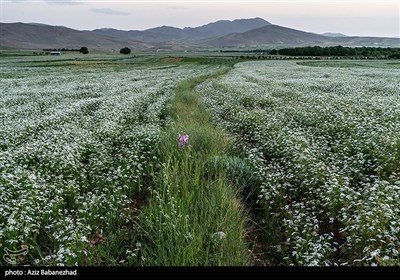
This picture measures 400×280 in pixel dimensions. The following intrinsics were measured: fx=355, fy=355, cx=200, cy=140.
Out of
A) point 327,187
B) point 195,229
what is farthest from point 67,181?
point 327,187

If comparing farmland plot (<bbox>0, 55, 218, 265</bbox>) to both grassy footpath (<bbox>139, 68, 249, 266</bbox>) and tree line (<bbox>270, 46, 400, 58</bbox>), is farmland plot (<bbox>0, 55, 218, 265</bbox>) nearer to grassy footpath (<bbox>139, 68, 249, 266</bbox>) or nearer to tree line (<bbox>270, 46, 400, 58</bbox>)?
grassy footpath (<bbox>139, 68, 249, 266</bbox>)

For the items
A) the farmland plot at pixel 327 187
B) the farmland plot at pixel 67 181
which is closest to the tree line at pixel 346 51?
the farmland plot at pixel 327 187

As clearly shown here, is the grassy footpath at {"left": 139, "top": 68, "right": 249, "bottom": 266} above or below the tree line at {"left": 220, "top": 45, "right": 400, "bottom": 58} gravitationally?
below

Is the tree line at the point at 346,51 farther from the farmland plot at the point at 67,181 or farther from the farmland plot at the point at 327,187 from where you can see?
the farmland plot at the point at 67,181

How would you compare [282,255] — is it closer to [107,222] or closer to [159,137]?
[107,222]

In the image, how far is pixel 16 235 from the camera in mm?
5941

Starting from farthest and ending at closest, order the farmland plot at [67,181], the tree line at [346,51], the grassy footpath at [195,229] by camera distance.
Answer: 1. the tree line at [346,51]
2. the farmland plot at [67,181]
3. the grassy footpath at [195,229]

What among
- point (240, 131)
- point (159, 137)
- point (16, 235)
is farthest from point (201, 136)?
point (16, 235)

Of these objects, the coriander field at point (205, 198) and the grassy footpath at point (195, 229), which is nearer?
the grassy footpath at point (195, 229)

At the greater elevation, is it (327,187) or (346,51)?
(346,51)

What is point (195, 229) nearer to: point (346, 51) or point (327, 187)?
point (327, 187)

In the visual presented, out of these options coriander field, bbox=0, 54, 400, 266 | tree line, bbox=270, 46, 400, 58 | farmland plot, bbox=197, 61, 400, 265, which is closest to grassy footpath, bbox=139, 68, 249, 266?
coriander field, bbox=0, 54, 400, 266

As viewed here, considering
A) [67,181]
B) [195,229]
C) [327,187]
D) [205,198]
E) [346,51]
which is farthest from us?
[346,51]

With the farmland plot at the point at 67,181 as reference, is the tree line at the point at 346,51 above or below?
above
